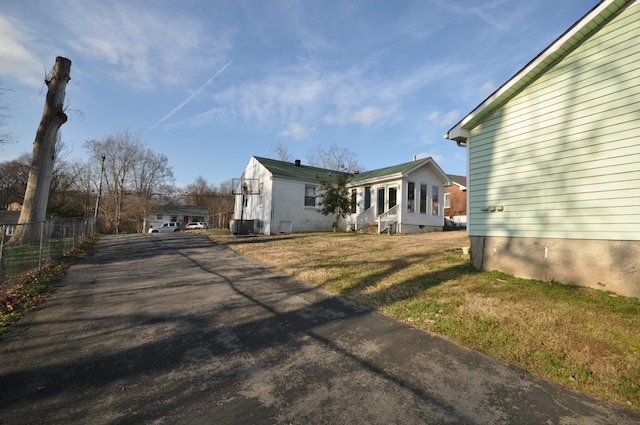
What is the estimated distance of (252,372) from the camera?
10.2 feet

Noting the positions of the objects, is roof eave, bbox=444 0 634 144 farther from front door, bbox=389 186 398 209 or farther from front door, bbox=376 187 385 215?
front door, bbox=376 187 385 215

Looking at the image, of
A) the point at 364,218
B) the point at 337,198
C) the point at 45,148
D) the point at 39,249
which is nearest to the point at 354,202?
the point at 364,218

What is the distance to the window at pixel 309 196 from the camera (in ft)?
67.9

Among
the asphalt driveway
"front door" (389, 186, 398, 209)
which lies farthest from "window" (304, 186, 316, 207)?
the asphalt driveway

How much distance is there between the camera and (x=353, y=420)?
2.41m

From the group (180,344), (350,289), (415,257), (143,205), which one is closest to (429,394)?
(180,344)

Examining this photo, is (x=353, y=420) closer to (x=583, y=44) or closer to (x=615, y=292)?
(x=615, y=292)

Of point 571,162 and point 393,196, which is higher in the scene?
point 393,196

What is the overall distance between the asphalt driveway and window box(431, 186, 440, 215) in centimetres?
1565

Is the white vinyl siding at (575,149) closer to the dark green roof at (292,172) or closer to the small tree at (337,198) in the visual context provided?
the small tree at (337,198)

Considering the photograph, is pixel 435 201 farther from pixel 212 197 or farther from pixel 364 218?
pixel 212 197

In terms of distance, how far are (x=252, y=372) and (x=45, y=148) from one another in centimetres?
1498

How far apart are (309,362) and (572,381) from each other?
2.72 metres

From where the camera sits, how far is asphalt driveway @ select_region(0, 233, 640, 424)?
2.49 metres
